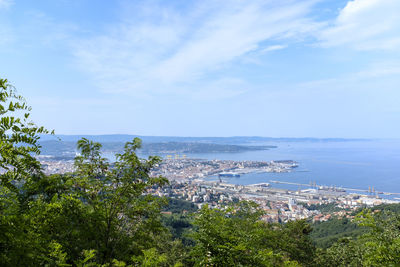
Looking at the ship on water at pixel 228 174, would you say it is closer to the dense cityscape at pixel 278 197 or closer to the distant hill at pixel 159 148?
the dense cityscape at pixel 278 197

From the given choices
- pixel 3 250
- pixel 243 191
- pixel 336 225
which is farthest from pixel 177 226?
pixel 243 191

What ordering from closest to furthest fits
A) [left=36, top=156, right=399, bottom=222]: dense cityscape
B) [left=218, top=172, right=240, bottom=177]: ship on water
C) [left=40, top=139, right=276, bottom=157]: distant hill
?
1. [left=36, top=156, right=399, bottom=222]: dense cityscape
2. [left=218, top=172, right=240, bottom=177]: ship on water
3. [left=40, top=139, right=276, bottom=157]: distant hill

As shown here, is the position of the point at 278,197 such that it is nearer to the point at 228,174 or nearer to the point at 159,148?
the point at 228,174

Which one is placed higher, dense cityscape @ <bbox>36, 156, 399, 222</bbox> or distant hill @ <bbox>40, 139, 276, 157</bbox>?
distant hill @ <bbox>40, 139, 276, 157</bbox>

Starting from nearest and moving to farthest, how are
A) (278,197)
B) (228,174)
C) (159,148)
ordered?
(278,197), (228,174), (159,148)

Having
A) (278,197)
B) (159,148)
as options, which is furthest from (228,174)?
(159,148)

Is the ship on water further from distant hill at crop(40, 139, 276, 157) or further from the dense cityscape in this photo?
distant hill at crop(40, 139, 276, 157)

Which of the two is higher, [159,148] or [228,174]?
[159,148]

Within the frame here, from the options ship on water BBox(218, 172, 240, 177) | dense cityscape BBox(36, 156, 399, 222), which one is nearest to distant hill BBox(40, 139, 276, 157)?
ship on water BBox(218, 172, 240, 177)

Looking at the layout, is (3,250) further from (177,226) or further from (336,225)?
(336,225)

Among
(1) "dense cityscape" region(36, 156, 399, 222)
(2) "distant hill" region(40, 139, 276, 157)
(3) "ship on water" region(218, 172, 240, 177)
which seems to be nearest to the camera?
(1) "dense cityscape" region(36, 156, 399, 222)

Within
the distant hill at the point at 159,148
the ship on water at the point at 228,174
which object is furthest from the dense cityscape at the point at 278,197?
the distant hill at the point at 159,148
